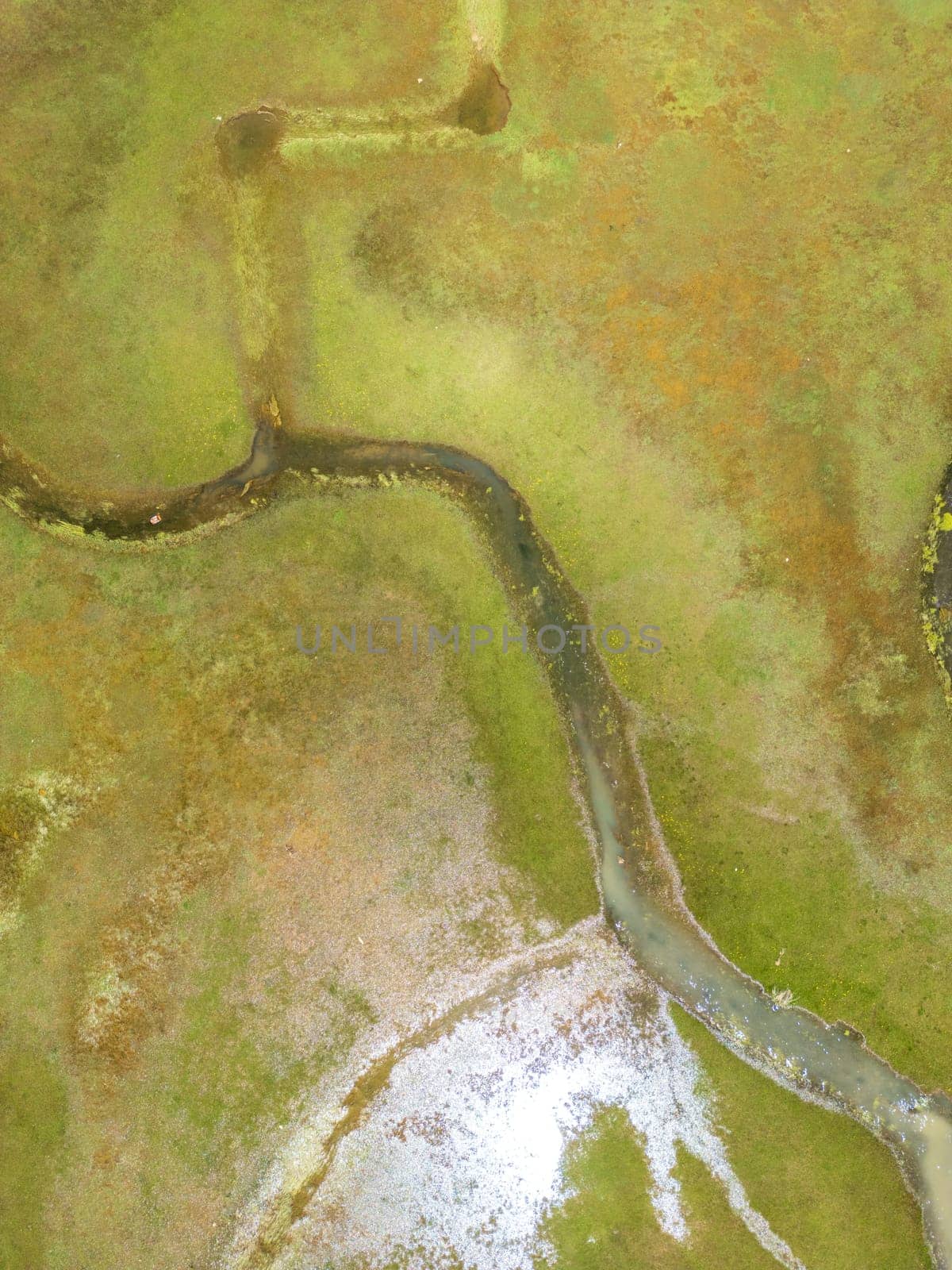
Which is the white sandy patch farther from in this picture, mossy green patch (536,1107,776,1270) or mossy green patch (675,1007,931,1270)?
mossy green patch (675,1007,931,1270)

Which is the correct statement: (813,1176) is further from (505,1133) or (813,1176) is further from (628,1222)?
(505,1133)

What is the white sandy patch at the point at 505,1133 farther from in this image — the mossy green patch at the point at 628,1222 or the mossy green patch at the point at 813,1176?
the mossy green patch at the point at 813,1176

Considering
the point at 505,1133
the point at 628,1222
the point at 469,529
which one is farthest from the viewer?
the point at 469,529

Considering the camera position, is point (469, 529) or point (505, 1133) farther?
point (469, 529)

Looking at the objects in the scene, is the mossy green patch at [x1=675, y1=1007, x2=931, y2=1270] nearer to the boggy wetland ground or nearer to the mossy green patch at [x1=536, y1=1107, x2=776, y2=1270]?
the boggy wetland ground

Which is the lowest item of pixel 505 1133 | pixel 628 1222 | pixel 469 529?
pixel 628 1222

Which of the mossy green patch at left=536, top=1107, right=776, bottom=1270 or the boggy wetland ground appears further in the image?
the boggy wetland ground

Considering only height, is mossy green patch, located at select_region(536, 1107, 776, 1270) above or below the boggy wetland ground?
below

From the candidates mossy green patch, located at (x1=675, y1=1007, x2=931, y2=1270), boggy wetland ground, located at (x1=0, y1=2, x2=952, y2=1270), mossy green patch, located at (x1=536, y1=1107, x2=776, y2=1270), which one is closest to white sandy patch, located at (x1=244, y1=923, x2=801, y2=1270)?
mossy green patch, located at (x1=536, y1=1107, x2=776, y2=1270)

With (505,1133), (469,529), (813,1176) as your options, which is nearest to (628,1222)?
(505,1133)

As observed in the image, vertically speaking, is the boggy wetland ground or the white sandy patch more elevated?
the boggy wetland ground
